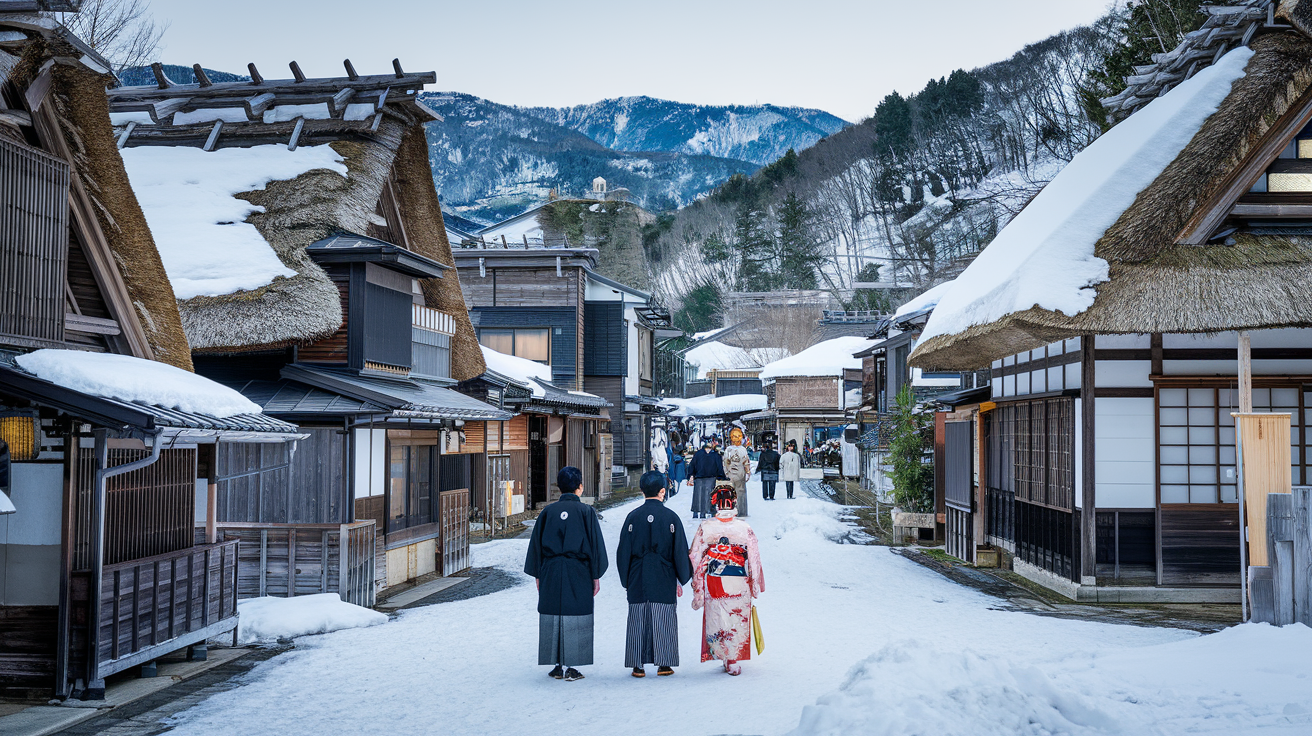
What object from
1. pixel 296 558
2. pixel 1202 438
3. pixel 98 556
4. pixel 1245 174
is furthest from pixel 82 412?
pixel 1245 174

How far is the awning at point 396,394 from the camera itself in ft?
37.8

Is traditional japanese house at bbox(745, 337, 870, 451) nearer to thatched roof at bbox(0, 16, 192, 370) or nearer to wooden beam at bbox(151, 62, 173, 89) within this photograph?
wooden beam at bbox(151, 62, 173, 89)

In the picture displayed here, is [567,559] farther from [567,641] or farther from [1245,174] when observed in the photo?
[1245,174]

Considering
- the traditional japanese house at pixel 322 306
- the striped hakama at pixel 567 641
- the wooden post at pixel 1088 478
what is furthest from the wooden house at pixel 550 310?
the striped hakama at pixel 567 641

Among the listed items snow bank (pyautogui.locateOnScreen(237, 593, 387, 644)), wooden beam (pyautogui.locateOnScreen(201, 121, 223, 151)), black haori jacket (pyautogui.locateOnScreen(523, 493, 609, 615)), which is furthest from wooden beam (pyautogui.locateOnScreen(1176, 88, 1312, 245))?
wooden beam (pyautogui.locateOnScreen(201, 121, 223, 151))

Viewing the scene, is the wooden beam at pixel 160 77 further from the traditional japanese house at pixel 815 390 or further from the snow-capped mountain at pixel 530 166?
the snow-capped mountain at pixel 530 166

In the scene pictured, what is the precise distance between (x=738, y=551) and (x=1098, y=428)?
18.2 feet

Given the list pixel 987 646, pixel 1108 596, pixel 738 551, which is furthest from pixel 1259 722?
pixel 1108 596

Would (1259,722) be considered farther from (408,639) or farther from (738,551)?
(408,639)

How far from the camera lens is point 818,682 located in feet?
23.9

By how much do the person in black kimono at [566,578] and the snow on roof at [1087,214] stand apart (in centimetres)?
543

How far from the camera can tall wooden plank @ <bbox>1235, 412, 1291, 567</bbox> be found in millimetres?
9047

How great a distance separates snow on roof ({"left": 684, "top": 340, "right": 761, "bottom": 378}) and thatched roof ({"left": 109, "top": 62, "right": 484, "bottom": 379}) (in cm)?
4355

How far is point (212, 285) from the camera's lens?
12.3 metres
